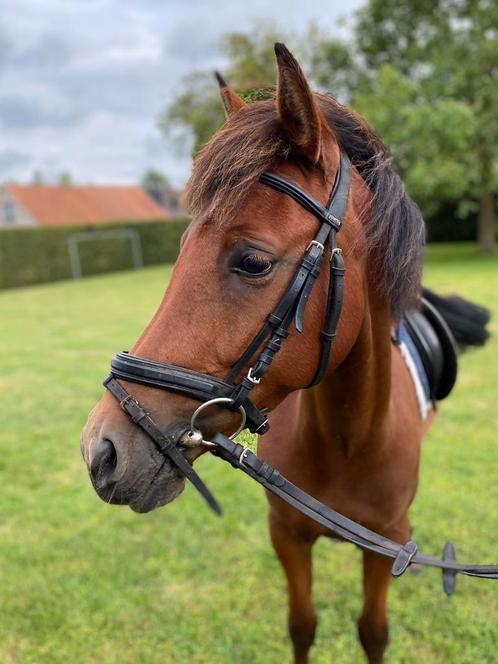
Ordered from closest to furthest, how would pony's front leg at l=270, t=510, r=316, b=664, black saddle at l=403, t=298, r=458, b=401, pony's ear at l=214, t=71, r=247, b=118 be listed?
pony's ear at l=214, t=71, r=247, b=118 → pony's front leg at l=270, t=510, r=316, b=664 → black saddle at l=403, t=298, r=458, b=401

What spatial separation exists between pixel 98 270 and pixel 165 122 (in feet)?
32.8

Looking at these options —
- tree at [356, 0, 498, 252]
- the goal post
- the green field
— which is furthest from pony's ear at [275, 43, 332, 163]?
the goal post

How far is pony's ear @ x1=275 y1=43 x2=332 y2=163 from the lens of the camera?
1243 mm

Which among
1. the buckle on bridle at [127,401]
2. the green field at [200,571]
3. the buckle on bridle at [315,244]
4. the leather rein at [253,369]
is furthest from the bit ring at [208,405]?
the green field at [200,571]

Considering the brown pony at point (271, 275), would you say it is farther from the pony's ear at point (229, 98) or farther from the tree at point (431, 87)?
the tree at point (431, 87)

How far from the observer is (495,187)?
17672 mm

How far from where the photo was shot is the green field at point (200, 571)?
8.91 ft

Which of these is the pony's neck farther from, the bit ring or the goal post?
the goal post

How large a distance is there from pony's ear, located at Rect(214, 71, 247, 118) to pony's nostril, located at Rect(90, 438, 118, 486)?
1.08m

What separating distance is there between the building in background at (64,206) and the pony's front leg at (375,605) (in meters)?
36.5

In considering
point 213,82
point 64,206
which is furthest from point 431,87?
point 64,206

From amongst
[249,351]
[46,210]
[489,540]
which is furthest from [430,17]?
[46,210]

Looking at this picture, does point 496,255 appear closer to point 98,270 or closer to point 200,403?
point 98,270

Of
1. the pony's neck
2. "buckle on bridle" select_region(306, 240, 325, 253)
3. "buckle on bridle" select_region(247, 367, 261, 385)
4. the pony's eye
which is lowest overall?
the pony's neck
